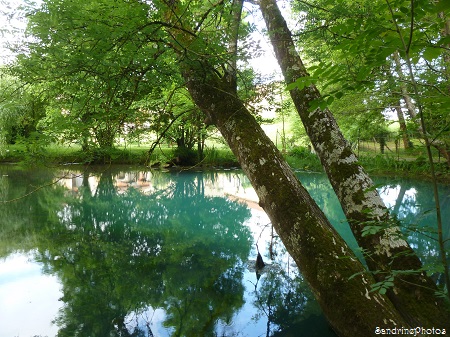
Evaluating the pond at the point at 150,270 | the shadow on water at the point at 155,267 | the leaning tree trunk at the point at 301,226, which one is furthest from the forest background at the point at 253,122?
the shadow on water at the point at 155,267

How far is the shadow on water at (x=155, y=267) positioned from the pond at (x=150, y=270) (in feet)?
0.04

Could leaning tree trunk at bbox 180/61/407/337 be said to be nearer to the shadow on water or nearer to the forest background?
the forest background

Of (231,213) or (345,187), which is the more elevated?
(345,187)

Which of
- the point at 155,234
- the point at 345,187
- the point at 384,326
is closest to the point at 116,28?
the point at 345,187

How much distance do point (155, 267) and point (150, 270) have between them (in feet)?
0.36

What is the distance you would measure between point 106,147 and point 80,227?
4.23 metres

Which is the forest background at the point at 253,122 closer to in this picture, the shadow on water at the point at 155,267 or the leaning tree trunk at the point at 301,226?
the leaning tree trunk at the point at 301,226

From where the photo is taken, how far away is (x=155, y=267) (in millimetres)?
4398

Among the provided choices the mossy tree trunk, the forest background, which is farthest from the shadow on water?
the mossy tree trunk

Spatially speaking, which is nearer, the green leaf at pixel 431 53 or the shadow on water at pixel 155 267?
the green leaf at pixel 431 53

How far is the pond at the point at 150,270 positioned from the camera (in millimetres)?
3037

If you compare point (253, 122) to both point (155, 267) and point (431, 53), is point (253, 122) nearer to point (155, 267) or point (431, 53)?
point (431, 53)

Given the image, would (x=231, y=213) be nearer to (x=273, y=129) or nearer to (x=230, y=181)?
(x=230, y=181)

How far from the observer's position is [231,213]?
7969 mm
